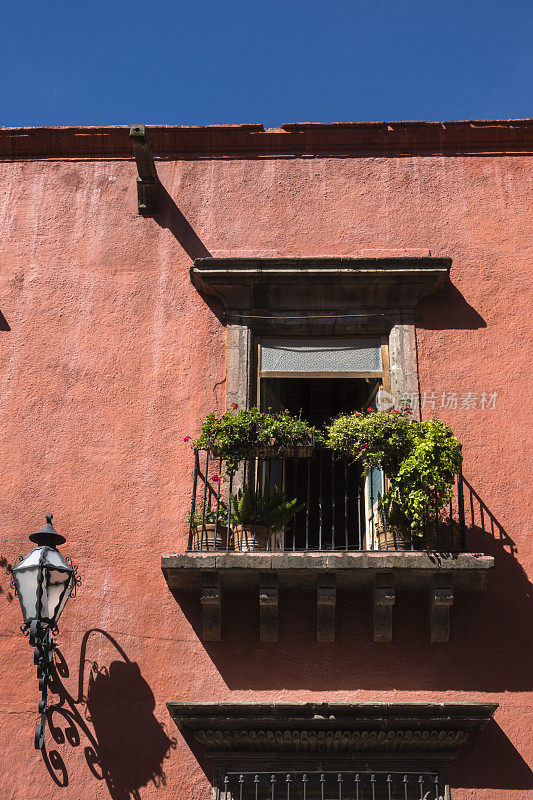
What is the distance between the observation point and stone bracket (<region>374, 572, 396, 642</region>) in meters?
6.68

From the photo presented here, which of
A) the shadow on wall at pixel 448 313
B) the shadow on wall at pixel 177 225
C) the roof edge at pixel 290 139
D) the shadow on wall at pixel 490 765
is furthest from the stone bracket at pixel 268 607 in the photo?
the roof edge at pixel 290 139

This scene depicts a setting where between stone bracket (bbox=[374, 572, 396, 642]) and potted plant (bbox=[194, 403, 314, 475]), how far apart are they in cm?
110

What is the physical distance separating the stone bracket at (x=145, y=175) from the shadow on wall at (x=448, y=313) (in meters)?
2.61

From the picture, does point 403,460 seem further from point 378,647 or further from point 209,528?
point 209,528

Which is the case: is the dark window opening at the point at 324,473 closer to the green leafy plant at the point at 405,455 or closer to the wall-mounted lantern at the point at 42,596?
the green leafy plant at the point at 405,455

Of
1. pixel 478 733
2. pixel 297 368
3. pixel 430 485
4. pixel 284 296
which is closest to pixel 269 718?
pixel 478 733

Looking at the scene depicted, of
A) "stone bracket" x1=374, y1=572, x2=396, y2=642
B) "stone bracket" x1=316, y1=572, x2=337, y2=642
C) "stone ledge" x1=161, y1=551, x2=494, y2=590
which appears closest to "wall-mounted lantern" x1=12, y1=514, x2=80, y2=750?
"stone ledge" x1=161, y1=551, x2=494, y2=590

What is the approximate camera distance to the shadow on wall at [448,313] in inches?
320

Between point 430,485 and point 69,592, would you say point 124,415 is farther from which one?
point 430,485

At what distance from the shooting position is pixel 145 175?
8680 mm

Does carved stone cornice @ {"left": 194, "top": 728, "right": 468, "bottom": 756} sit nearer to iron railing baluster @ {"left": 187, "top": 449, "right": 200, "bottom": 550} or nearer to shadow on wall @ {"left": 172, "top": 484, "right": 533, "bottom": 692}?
shadow on wall @ {"left": 172, "top": 484, "right": 533, "bottom": 692}

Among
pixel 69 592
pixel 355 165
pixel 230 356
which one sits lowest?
pixel 69 592

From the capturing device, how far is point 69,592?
6613 millimetres

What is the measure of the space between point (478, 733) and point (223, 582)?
79.6 inches
